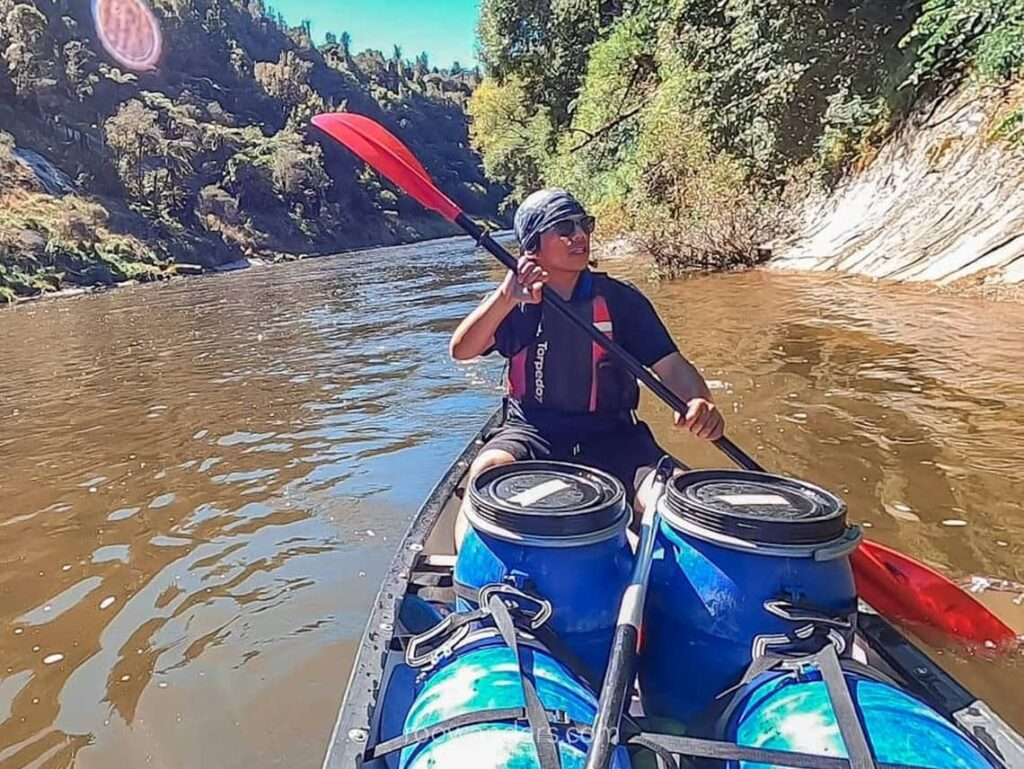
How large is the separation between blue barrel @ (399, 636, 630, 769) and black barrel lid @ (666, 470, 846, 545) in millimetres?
497

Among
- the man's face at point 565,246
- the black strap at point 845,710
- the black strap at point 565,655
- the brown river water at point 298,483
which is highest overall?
the man's face at point 565,246

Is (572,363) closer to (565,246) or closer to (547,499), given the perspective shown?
(565,246)

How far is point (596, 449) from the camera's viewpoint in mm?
3117

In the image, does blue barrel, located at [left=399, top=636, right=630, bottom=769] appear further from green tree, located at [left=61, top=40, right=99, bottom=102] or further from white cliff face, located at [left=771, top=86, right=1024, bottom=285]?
green tree, located at [left=61, top=40, right=99, bottom=102]

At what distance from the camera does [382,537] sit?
443 centimetres

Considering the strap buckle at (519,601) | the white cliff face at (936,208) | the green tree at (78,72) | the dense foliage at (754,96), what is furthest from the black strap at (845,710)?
the green tree at (78,72)

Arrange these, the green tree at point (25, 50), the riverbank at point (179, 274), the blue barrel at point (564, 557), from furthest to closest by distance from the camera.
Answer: the green tree at point (25, 50) → the riverbank at point (179, 274) → the blue barrel at point (564, 557)

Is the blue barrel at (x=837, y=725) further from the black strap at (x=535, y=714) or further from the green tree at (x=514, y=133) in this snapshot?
the green tree at (x=514, y=133)

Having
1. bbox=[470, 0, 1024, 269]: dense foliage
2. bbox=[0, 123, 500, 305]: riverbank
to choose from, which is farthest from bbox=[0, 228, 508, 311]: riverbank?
bbox=[470, 0, 1024, 269]: dense foliage

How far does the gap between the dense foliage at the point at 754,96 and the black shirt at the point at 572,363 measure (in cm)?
602

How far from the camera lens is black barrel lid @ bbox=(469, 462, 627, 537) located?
79.0 inches

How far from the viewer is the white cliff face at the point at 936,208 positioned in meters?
9.06

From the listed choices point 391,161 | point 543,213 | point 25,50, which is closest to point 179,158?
point 25,50

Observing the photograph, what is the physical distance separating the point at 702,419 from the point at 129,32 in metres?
101
